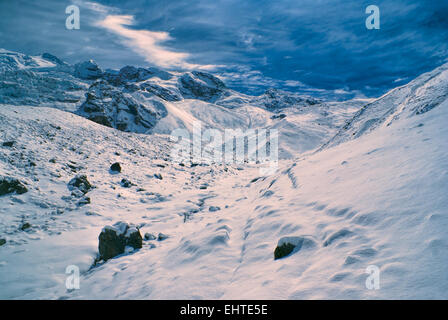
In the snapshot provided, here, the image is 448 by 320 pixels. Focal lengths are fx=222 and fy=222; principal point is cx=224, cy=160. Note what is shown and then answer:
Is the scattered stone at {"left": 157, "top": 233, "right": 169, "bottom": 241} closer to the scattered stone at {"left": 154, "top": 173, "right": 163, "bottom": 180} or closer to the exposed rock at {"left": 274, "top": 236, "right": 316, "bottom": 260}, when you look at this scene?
the exposed rock at {"left": 274, "top": 236, "right": 316, "bottom": 260}

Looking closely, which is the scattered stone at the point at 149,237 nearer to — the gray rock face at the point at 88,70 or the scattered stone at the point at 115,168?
the scattered stone at the point at 115,168

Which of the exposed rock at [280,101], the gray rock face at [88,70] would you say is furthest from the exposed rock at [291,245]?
the gray rock face at [88,70]

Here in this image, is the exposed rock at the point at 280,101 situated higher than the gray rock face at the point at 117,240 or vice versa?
the exposed rock at the point at 280,101

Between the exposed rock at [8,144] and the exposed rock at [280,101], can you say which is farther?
the exposed rock at [280,101]

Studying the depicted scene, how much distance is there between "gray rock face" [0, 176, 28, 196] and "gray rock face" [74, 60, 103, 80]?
582 ft

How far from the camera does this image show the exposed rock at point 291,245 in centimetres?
386

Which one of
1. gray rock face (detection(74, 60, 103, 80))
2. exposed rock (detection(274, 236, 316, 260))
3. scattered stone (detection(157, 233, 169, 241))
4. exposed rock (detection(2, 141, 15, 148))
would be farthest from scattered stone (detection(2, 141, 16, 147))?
gray rock face (detection(74, 60, 103, 80))

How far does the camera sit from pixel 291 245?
392 centimetres

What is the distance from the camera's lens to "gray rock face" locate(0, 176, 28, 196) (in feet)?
26.8

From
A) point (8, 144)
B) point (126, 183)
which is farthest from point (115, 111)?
point (126, 183)

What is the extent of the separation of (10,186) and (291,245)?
10.2 m

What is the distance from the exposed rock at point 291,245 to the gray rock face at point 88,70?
185869 millimetres

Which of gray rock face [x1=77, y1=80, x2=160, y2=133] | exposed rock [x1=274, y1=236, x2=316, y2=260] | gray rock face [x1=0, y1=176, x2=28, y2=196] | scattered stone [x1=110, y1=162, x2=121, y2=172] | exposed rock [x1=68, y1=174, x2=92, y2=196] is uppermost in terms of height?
gray rock face [x1=77, y1=80, x2=160, y2=133]

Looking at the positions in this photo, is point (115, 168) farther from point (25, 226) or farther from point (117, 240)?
point (117, 240)
